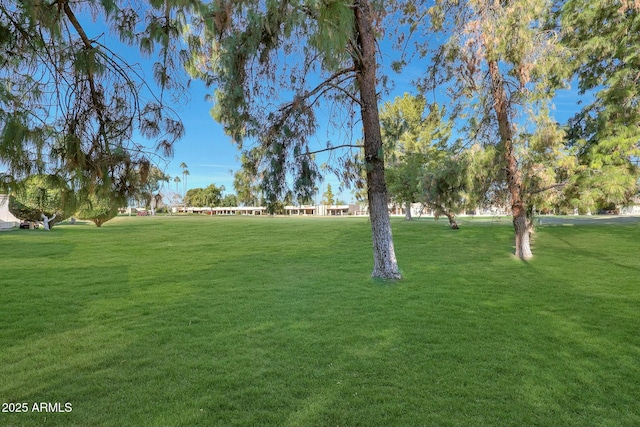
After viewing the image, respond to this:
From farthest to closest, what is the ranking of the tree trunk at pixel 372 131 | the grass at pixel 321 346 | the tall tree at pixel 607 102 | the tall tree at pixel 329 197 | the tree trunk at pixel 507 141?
the tall tree at pixel 329 197, the tree trunk at pixel 507 141, the tall tree at pixel 607 102, the tree trunk at pixel 372 131, the grass at pixel 321 346

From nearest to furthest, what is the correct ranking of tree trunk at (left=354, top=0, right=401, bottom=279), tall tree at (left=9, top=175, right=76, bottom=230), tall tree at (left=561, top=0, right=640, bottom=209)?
tall tree at (left=9, top=175, right=76, bottom=230)
tree trunk at (left=354, top=0, right=401, bottom=279)
tall tree at (left=561, top=0, right=640, bottom=209)

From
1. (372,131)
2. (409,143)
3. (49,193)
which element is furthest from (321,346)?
(409,143)

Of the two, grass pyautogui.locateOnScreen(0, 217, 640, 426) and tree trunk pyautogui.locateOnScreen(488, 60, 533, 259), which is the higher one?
tree trunk pyautogui.locateOnScreen(488, 60, 533, 259)

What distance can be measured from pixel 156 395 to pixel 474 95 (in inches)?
373

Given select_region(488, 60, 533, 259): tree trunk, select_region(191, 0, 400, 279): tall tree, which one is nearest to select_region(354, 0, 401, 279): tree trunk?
select_region(191, 0, 400, 279): tall tree

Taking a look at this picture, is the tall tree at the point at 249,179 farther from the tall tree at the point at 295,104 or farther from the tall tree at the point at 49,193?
the tall tree at the point at 49,193

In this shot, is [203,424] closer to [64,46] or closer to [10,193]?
[10,193]

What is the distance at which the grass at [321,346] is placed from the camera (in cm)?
273

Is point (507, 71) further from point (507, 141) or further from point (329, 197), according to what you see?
point (329, 197)

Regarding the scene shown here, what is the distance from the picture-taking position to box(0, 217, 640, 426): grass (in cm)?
273

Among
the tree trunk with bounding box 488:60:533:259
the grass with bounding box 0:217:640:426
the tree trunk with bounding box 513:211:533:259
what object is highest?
the tree trunk with bounding box 488:60:533:259

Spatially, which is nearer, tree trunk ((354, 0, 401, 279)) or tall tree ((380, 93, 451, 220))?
tree trunk ((354, 0, 401, 279))

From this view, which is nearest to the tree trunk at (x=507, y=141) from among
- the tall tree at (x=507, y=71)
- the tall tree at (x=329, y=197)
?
the tall tree at (x=507, y=71)

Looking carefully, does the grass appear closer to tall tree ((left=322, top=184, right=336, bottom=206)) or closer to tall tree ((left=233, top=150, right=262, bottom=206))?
tall tree ((left=233, top=150, right=262, bottom=206))
